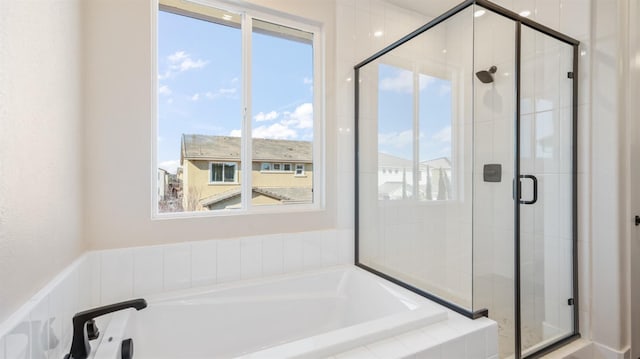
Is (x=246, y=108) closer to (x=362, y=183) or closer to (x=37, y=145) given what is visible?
(x=362, y=183)

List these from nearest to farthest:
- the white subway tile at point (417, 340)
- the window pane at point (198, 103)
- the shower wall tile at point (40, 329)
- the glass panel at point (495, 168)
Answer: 1. the shower wall tile at point (40, 329)
2. the white subway tile at point (417, 340)
3. the glass panel at point (495, 168)
4. the window pane at point (198, 103)

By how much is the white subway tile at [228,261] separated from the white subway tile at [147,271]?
0.33 meters

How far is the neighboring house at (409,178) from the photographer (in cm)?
217

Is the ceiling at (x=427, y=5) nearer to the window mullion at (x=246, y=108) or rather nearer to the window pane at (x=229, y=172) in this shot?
the window mullion at (x=246, y=108)

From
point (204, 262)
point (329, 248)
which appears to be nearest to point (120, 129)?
point (204, 262)

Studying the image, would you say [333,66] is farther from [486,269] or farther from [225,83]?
[486,269]

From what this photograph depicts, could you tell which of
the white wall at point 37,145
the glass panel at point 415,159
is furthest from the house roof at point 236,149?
the white wall at point 37,145

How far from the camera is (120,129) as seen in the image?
1.70 meters

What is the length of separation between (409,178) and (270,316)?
1.34 m

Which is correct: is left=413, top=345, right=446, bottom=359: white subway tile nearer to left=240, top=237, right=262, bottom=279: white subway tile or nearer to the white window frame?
left=240, top=237, right=262, bottom=279: white subway tile

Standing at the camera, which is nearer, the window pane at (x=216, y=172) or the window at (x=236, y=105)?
the window at (x=236, y=105)

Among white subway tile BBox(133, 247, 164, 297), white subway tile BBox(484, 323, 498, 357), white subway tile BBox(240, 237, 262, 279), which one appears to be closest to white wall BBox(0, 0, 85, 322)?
white subway tile BBox(133, 247, 164, 297)

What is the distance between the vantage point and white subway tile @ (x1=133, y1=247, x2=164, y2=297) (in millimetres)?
1726

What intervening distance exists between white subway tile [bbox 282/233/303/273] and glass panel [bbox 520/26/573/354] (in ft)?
4.65
